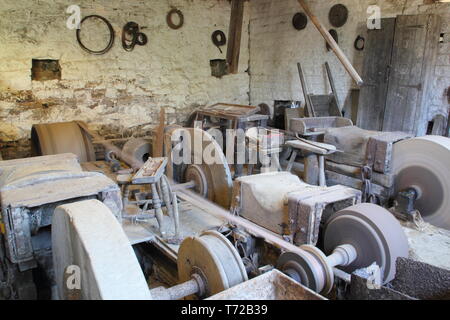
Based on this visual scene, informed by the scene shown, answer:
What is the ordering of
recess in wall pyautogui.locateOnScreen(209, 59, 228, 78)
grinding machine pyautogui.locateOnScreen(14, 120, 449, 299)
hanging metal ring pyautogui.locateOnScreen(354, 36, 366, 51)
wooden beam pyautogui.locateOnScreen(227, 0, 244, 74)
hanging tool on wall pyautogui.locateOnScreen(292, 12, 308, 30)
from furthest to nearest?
1. recess in wall pyautogui.locateOnScreen(209, 59, 228, 78)
2. hanging tool on wall pyautogui.locateOnScreen(292, 12, 308, 30)
3. hanging metal ring pyautogui.locateOnScreen(354, 36, 366, 51)
4. wooden beam pyautogui.locateOnScreen(227, 0, 244, 74)
5. grinding machine pyautogui.locateOnScreen(14, 120, 449, 299)

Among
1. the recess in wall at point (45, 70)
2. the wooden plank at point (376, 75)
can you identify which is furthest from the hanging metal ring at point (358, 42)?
the recess in wall at point (45, 70)

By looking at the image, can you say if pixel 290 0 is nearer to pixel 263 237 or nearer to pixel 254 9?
pixel 254 9

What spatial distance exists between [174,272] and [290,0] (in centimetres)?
557

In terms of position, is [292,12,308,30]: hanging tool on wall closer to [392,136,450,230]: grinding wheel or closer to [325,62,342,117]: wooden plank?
[325,62,342,117]: wooden plank

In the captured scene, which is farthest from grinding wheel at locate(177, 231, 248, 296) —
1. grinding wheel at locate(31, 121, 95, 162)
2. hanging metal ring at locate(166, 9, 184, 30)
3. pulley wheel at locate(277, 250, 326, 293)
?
hanging metal ring at locate(166, 9, 184, 30)

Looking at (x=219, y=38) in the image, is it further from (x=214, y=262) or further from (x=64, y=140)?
(x=214, y=262)

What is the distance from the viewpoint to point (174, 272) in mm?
3027

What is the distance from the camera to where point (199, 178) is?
386 cm

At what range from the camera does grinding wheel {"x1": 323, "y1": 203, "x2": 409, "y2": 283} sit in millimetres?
2248

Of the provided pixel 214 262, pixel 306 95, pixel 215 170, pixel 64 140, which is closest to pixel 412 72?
pixel 306 95

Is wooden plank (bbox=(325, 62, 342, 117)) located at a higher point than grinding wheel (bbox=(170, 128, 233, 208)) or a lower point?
higher

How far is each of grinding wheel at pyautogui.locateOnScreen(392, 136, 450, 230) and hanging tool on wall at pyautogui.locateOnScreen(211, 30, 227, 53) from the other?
4974 mm
